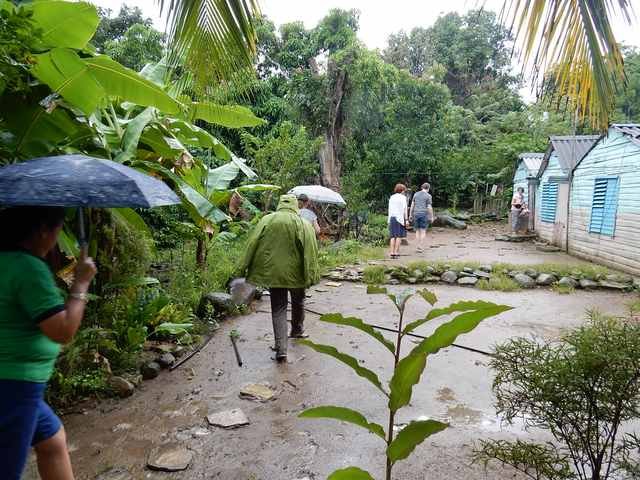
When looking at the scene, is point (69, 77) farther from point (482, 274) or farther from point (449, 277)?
point (482, 274)

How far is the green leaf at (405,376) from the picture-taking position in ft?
5.37

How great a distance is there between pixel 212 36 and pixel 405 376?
2.49 meters

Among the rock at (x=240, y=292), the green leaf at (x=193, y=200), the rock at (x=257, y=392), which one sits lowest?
the rock at (x=257, y=392)

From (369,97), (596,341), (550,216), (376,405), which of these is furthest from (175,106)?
(550,216)

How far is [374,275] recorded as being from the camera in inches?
349

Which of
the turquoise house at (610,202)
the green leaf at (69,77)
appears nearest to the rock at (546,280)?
the turquoise house at (610,202)

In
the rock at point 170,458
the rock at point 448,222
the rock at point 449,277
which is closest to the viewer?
the rock at point 170,458

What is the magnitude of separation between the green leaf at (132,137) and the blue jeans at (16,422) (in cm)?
284

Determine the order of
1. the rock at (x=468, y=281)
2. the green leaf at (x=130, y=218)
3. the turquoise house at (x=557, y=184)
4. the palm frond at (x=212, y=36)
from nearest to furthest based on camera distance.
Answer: the palm frond at (x=212, y=36) → the green leaf at (x=130, y=218) → the rock at (x=468, y=281) → the turquoise house at (x=557, y=184)

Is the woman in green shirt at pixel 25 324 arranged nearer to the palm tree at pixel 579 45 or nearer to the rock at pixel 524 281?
the palm tree at pixel 579 45

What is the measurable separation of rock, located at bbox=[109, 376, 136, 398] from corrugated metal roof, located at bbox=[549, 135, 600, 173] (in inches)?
514

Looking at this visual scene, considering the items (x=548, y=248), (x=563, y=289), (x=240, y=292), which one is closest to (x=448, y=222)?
(x=548, y=248)

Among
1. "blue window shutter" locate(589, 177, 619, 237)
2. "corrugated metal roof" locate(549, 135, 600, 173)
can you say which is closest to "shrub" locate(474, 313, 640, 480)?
"blue window shutter" locate(589, 177, 619, 237)

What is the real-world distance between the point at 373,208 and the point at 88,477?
58.9ft
